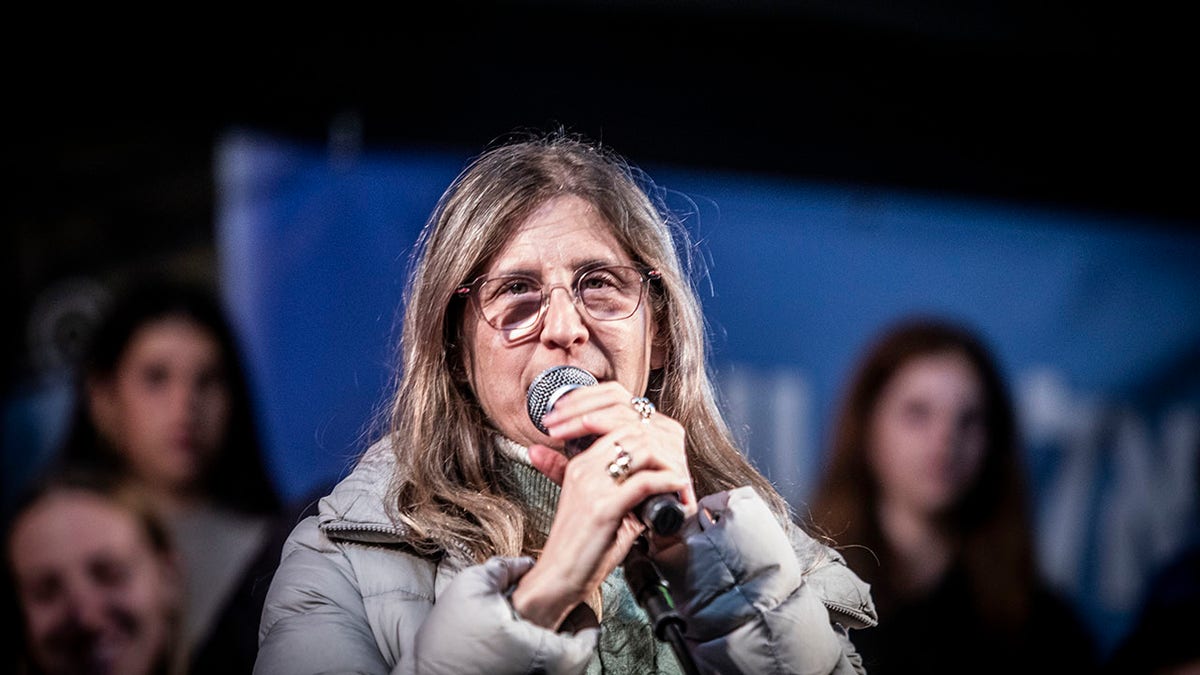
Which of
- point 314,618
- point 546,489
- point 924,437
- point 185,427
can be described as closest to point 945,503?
point 924,437

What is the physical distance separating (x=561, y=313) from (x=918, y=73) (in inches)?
101

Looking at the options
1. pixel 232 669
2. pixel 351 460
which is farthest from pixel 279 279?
pixel 351 460

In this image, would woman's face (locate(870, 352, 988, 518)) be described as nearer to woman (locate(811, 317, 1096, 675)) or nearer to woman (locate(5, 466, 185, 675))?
woman (locate(811, 317, 1096, 675))

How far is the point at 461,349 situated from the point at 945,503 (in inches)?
90.0

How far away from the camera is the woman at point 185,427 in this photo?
290 centimetres

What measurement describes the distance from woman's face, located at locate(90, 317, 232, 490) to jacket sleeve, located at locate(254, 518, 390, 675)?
5.57 feet

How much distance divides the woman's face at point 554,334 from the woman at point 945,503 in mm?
1946

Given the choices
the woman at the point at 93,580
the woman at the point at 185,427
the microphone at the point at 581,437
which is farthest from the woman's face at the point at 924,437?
the microphone at the point at 581,437

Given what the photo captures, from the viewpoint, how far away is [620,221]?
153cm

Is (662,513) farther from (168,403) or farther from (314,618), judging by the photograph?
(168,403)

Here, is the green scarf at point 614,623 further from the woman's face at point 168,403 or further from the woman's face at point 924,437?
the woman's face at point 924,437

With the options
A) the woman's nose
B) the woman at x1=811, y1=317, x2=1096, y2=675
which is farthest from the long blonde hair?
the woman at x1=811, y1=317, x2=1096, y2=675

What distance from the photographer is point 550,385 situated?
1.32 m

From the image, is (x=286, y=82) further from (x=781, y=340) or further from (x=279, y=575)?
(x=279, y=575)
